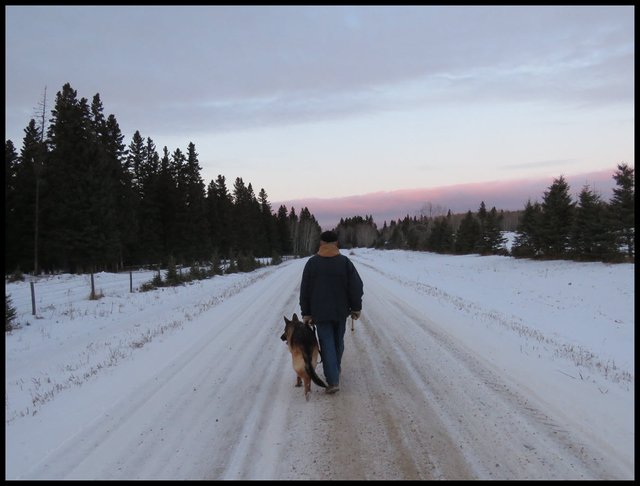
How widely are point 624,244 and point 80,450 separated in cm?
3290

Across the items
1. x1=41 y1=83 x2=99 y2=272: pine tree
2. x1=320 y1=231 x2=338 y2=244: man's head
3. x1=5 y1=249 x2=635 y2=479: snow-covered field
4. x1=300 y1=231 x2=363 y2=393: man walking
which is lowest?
x1=5 y1=249 x2=635 y2=479: snow-covered field

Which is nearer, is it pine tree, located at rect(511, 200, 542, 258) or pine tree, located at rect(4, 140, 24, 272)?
pine tree, located at rect(4, 140, 24, 272)

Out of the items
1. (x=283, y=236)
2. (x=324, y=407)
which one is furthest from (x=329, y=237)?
(x=283, y=236)

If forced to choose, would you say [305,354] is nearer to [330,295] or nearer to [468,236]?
[330,295]

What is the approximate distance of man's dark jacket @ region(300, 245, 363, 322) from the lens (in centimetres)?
566

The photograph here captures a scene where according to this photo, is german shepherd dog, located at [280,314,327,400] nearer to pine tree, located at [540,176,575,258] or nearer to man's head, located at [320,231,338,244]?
man's head, located at [320,231,338,244]

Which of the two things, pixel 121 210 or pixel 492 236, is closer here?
pixel 121 210

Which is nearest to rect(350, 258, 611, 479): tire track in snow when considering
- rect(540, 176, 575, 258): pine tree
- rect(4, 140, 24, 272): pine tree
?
rect(540, 176, 575, 258): pine tree

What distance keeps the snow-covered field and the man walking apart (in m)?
0.73

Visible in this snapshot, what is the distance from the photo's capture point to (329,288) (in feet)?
18.7

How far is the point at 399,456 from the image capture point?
374 centimetres

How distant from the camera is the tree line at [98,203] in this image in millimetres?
29219

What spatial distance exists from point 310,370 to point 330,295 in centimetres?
105

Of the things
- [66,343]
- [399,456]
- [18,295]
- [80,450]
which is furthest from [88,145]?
[399,456]
